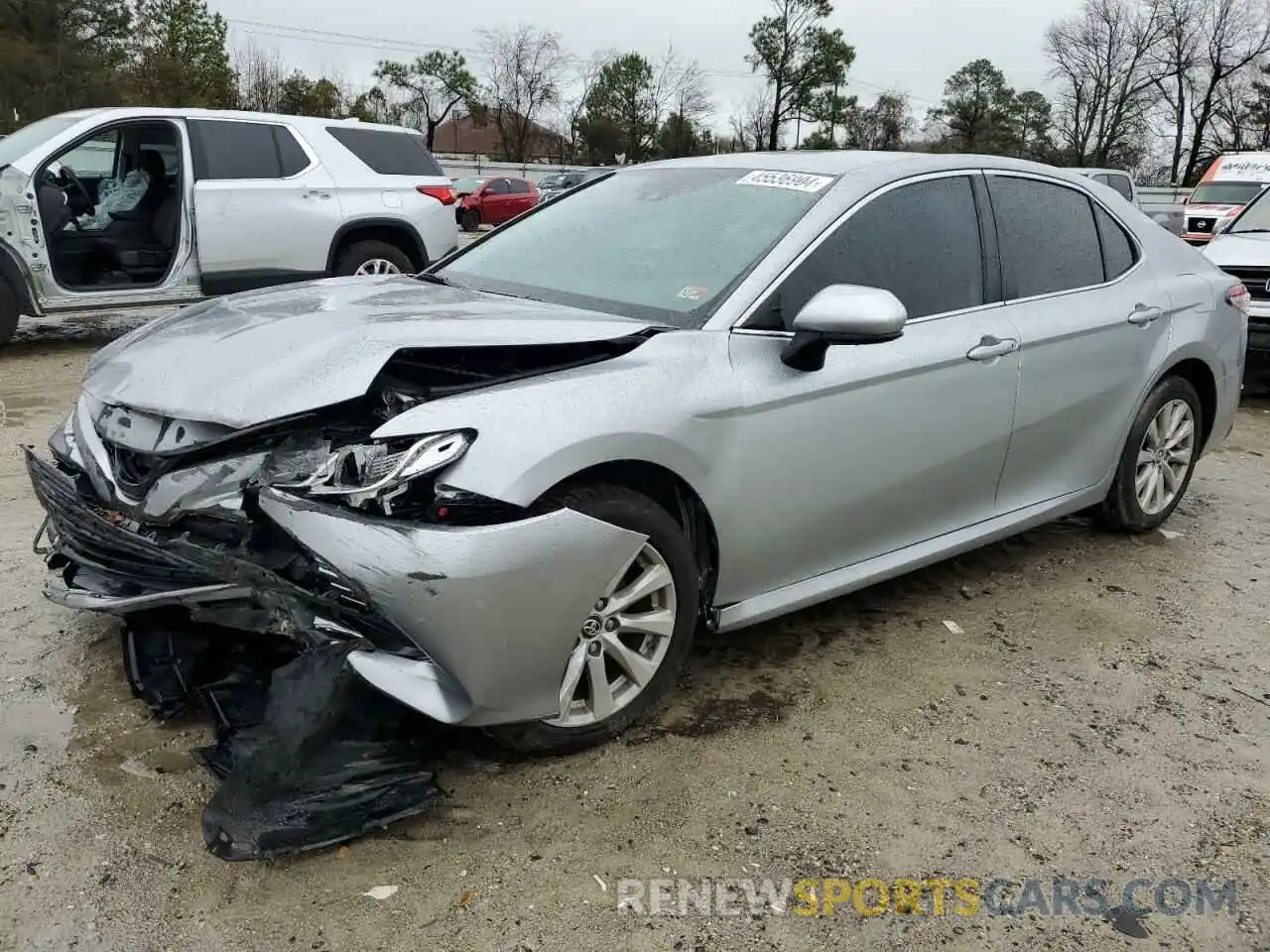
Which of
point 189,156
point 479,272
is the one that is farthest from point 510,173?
point 479,272

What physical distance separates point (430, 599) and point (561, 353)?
0.83 meters

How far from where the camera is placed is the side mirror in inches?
115

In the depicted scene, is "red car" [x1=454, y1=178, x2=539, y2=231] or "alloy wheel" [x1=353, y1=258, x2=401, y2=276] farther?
"red car" [x1=454, y1=178, x2=539, y2=231]

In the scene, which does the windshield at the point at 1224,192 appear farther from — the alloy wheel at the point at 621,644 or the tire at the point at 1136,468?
the alloy wheel at the point at 621,644

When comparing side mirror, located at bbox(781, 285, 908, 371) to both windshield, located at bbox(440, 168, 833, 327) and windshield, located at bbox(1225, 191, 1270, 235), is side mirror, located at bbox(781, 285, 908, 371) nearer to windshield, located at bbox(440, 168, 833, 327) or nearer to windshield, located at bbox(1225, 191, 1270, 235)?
windshield, located at bbox(440, 168, 833, 327)

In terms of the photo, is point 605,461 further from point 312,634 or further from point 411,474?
point 312,634

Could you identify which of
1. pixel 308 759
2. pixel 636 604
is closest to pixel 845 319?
pixel 636 604

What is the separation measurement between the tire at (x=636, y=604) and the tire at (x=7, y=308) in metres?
6.87

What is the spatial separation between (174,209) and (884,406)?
7.00m

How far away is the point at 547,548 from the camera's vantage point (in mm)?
2543

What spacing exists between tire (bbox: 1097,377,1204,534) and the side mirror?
2099 mm

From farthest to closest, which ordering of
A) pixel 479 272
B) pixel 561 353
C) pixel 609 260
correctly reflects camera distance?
pixel 479 272, pixel 609 260, pixel 561 353

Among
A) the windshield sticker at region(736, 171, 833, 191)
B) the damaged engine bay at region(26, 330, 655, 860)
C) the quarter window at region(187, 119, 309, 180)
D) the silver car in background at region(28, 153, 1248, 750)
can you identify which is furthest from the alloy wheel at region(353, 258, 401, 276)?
the damaged engine bay at region(26, 330, 655, 860)

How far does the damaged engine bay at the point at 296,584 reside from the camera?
7.95 feet
